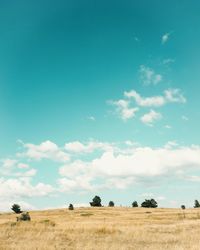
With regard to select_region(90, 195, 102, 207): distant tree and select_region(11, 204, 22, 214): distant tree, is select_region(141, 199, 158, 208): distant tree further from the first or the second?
select_region(11, 204, 22, 214): distant tree

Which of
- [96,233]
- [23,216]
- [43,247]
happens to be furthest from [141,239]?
[23,216]

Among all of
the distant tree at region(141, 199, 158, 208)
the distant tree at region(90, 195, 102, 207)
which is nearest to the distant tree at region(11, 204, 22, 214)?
the distant tree at region(90, 195, 102, 207)

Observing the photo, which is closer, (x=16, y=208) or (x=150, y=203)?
(x=16, y=208)

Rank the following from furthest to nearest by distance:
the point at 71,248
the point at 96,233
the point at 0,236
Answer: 1. the point at 96,233
2. the point at 0,236
3. the point at 71,248

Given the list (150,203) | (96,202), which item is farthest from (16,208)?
(150,203)

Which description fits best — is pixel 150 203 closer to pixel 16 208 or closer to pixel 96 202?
pixel 96 202

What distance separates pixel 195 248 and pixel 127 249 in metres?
3.52

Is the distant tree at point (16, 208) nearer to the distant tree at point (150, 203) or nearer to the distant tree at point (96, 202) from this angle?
the distant tree at point (96, 202)

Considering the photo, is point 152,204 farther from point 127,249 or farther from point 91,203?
point 127,249

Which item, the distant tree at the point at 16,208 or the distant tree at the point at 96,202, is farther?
the distant tree at the point at 96,202

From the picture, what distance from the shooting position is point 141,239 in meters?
26.4

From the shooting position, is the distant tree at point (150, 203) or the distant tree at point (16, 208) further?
the distant tree at point (150, 203)

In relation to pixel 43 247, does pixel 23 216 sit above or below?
above

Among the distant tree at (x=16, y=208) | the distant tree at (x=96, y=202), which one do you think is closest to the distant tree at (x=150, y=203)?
the distant tree at (x=96, y=202)
